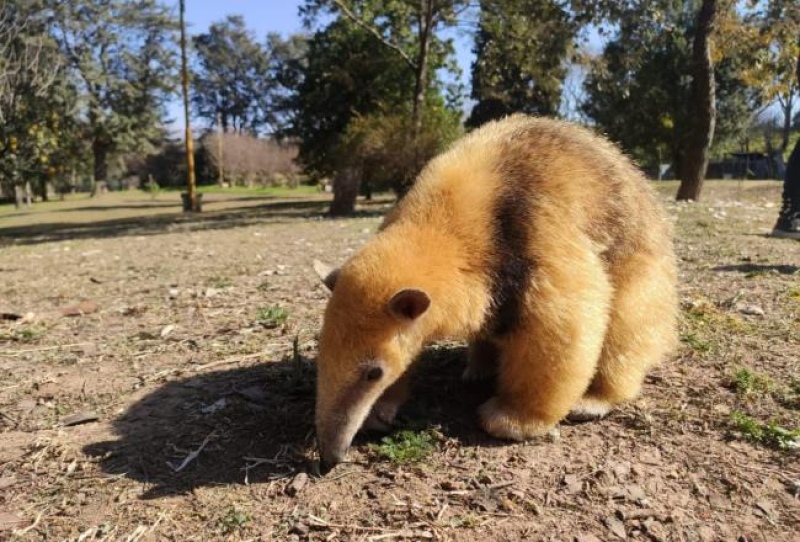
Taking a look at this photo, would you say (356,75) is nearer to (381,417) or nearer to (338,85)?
(338,85)

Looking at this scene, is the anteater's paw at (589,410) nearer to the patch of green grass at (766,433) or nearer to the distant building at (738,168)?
the patch of green grass at (766,433)

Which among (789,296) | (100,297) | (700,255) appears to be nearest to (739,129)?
(700,255)

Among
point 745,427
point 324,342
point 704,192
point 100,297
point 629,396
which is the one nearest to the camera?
point 324,342

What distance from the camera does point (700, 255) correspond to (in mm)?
9297

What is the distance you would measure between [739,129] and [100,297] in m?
46.5

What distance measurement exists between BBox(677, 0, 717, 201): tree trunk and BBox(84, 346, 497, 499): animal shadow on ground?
17.7 meters

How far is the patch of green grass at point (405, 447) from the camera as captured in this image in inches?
141

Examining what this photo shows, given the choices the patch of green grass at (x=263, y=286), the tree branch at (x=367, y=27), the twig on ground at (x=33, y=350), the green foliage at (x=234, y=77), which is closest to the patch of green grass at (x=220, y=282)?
the patch of green grass at (x=263, y=286)

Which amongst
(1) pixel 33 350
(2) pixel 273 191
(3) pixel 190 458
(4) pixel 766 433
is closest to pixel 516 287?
(4) pixel 766 433

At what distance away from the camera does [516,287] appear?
142 inches

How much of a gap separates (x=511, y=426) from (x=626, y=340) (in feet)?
3.49

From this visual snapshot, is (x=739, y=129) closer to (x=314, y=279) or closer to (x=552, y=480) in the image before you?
(x=314, y=279)

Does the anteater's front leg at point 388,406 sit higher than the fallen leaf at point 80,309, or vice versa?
the anteater's front leg at point 388,406

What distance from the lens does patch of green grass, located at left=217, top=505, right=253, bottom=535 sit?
3.02 m
